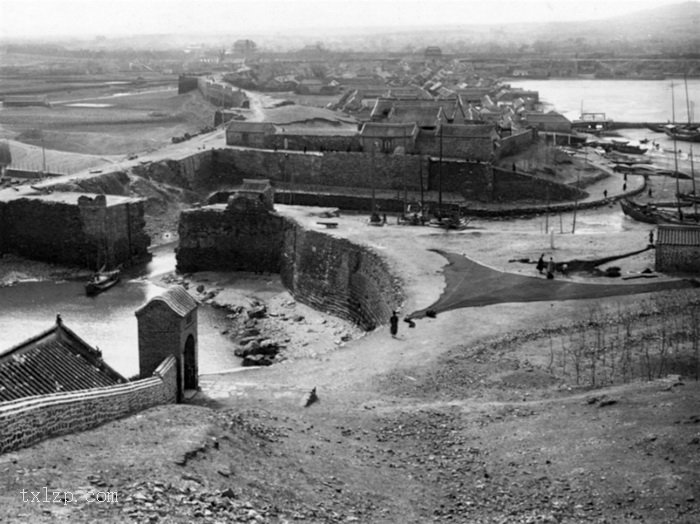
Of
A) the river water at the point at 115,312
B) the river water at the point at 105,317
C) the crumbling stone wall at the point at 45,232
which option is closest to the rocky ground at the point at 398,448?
the river water at the point at 105,317

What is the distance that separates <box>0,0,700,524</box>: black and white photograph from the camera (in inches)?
503

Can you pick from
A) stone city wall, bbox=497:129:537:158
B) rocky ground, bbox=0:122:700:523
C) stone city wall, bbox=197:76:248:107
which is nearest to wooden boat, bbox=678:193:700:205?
stone city wall, bbox=497:129:537:158

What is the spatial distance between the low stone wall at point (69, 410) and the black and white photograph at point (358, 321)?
40mm

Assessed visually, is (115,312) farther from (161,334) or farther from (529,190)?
(529,190)

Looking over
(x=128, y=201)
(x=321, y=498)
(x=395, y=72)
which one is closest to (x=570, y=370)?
(x=321, y=498)

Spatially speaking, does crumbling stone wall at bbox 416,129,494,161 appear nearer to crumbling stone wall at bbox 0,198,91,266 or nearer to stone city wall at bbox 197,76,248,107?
crumbling stone wall at bbox 0,198,91,266

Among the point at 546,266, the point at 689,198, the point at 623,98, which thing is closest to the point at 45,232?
the point at 546,266

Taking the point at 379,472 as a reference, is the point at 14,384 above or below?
above

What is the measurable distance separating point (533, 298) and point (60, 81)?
133 m

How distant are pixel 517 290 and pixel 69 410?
17.2 metres

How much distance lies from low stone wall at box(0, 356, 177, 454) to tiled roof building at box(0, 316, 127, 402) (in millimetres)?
632

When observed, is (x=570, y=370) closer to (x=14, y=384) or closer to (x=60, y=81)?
(x=14, y=384)

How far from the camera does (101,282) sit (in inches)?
1542

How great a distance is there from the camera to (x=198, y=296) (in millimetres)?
38312
